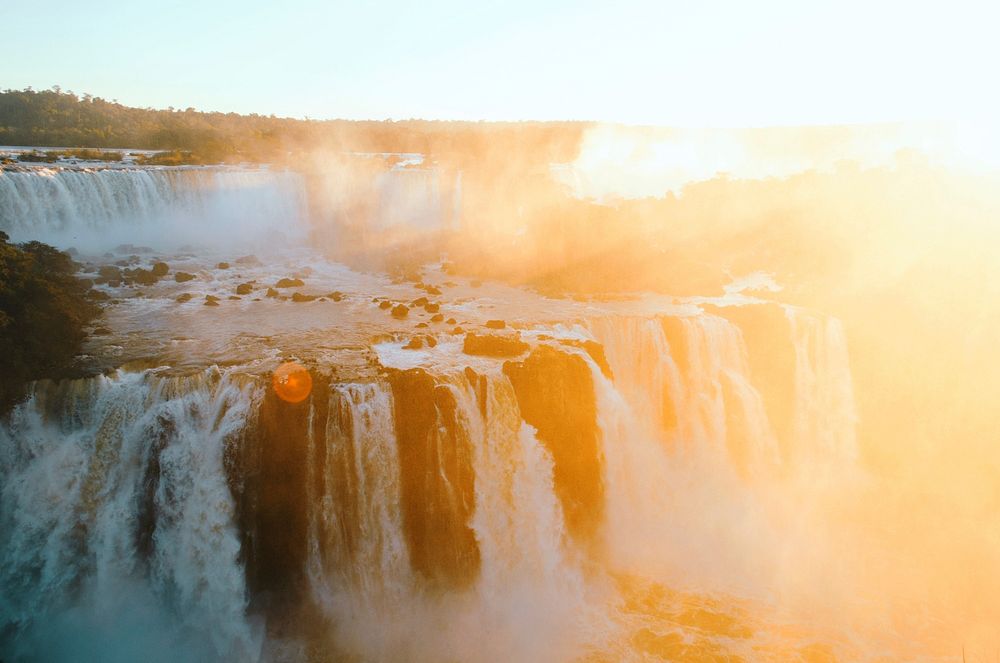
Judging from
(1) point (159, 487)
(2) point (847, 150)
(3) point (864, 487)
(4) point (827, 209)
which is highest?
(2) point (847, 150)

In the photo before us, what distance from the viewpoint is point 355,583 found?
1355cm

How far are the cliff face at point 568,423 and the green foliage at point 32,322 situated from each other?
10919mm

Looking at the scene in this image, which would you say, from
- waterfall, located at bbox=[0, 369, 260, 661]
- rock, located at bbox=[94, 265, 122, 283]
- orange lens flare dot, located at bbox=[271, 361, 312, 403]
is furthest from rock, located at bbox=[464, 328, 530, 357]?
rock, located at bbox=[94, 265, 122, 283]

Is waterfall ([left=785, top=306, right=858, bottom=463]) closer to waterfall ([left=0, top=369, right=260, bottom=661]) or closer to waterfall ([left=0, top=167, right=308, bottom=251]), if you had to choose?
waterfall ([left=0, top=369, right=260, bottom=661])

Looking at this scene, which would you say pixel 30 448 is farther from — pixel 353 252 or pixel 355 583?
pixel 353 252

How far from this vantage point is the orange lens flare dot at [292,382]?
13.5 meters

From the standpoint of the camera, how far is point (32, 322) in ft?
48.9

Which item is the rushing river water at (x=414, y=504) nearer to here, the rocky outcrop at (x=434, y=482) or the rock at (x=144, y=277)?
the rocky outcrop at (x=434, y=482)

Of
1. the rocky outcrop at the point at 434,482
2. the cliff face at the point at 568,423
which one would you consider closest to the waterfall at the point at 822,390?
the cliff face at the point at 568,423

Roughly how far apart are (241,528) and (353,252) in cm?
1867

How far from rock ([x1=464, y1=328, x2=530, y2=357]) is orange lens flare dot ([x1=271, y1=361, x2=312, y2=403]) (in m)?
4.46

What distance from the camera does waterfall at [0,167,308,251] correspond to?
23.9m

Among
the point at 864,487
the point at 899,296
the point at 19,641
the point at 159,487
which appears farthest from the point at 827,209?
the point at 19,641

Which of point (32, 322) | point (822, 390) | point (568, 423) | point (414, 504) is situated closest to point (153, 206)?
point (32, 322)
